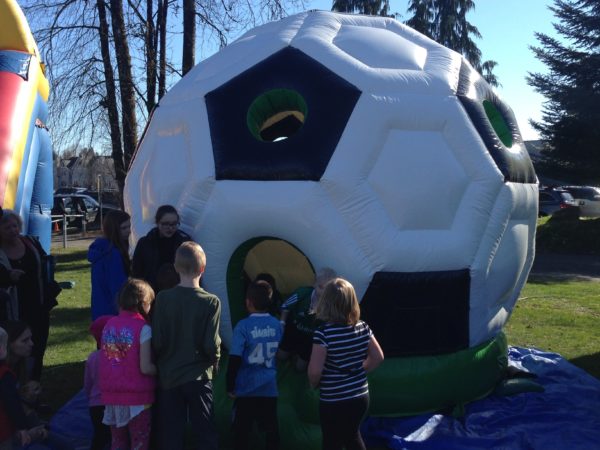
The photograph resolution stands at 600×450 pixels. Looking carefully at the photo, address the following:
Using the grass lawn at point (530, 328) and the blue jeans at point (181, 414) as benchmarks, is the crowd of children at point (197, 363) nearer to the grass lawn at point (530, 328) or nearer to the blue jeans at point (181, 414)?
the blue jeans at point (181, 414)

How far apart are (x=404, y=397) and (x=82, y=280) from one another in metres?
8.99

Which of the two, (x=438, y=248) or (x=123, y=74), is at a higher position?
(x=123, y=74)

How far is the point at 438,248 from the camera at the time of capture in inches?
169

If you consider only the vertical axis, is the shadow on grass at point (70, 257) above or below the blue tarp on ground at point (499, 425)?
below

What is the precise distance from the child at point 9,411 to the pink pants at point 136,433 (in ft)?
2.04

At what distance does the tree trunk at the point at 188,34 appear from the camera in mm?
12617

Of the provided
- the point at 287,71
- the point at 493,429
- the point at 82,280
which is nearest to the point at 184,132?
the point at 287,71

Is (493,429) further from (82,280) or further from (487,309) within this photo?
(82,280)

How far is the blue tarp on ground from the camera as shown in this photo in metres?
4.22

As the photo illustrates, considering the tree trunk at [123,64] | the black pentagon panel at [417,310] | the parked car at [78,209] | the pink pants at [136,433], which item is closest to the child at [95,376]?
the pink pants at [136,433]

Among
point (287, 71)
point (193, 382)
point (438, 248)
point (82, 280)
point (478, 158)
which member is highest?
point (287, 71)

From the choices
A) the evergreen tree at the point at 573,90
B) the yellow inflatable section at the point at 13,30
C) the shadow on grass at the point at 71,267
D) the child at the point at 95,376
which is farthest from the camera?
the evergreen tree at the point at 573,90

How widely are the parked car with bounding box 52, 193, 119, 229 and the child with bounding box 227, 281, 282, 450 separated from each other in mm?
20668

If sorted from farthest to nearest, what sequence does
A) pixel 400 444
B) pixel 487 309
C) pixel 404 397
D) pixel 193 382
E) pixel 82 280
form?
pixel 82 280 → pixel 487 309 → pixel 404 397 → pixel 400 444 → pixel 193 382
